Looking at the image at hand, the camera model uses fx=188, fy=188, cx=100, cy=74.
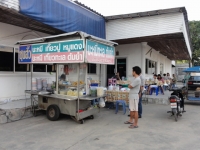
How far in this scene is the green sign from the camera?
498 cm

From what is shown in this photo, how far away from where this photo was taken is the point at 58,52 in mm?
5379

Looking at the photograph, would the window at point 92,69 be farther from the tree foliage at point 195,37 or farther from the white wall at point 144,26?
the tree foliage at point 195,37

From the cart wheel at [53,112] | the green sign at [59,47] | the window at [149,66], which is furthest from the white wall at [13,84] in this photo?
the window at [149,66]

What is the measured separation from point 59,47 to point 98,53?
113 cm

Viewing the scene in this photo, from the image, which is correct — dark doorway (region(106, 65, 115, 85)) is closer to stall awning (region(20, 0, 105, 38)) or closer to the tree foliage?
stall awning (region(20, 0, 105, 38))

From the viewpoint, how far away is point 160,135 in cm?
471

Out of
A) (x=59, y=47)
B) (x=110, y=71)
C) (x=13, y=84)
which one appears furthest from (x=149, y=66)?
(x=59, y=47)

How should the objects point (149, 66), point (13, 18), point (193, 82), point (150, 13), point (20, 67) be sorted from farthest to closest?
point (149, 66)
point (193, 82)
point (150, 13)
point (20, 67)
point (13, 18)

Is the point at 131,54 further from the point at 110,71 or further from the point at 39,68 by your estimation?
the point at 39,68

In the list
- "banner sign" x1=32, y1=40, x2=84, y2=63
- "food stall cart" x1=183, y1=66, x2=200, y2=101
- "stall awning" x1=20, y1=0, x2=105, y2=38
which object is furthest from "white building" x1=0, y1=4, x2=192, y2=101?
"food stall cart" x1=183, y1=66, x2=200, y2=101

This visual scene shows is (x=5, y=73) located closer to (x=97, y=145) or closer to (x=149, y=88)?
(x=97, y=145)

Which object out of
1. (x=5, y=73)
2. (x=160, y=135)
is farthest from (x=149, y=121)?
(x=5, y=73)

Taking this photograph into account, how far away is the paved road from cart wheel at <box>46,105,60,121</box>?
15 centimetres

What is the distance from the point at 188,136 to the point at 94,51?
3263mm
